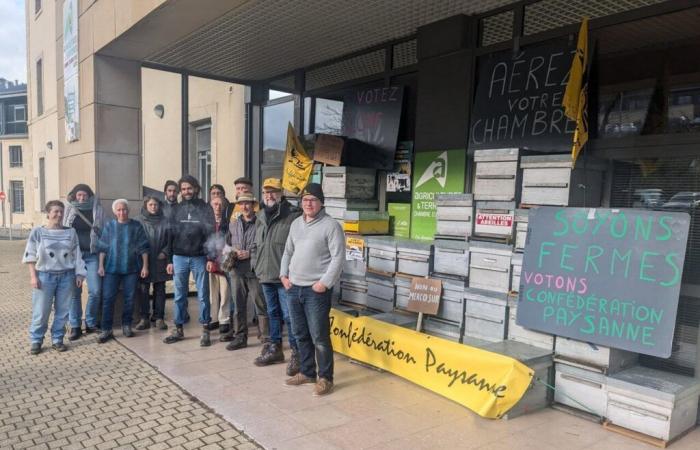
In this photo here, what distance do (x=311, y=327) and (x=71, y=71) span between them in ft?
21.8

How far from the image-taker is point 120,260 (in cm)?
611

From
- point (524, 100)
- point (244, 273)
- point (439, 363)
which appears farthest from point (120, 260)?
point (524, 100)

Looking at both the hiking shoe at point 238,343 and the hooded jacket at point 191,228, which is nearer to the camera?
the hiking shoe at point 238,343

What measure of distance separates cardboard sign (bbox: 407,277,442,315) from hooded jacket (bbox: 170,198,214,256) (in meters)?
2.51

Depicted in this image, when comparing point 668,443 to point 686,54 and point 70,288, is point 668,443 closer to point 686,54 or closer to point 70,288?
point 686,54

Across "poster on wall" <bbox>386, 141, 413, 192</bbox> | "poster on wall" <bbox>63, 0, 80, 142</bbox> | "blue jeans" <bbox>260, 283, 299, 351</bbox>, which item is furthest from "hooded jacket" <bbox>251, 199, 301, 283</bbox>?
"poster on wall" <bbox>63, 0, 80, 142</bbox>

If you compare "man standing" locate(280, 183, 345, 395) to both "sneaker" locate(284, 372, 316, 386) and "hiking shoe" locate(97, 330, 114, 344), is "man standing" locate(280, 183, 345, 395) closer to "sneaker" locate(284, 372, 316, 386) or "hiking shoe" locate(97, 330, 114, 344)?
"sneaker" locate(284, 372, 316, 386)

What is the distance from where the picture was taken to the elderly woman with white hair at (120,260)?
6.06m

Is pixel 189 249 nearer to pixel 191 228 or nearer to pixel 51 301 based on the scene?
pixel 191 228

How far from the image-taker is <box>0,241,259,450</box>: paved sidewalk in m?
3.61

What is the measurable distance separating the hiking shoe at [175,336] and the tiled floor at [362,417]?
29.7 inches

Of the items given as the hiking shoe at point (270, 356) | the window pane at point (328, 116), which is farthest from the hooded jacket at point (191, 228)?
the window pane at point (328, 116)

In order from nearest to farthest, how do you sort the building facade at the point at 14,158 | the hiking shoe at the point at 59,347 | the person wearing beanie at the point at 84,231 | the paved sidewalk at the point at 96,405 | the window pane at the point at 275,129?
the paved sidewalk at the point at 96,405, the hiking shoe at the point at 59,347, the person wearing beanie at the point at 84,231, the window pane at the point at 275,129, the building facade at the point at 14,158

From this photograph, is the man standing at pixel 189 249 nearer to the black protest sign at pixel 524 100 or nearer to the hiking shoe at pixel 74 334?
the hiking shoe at pixel 74 334
